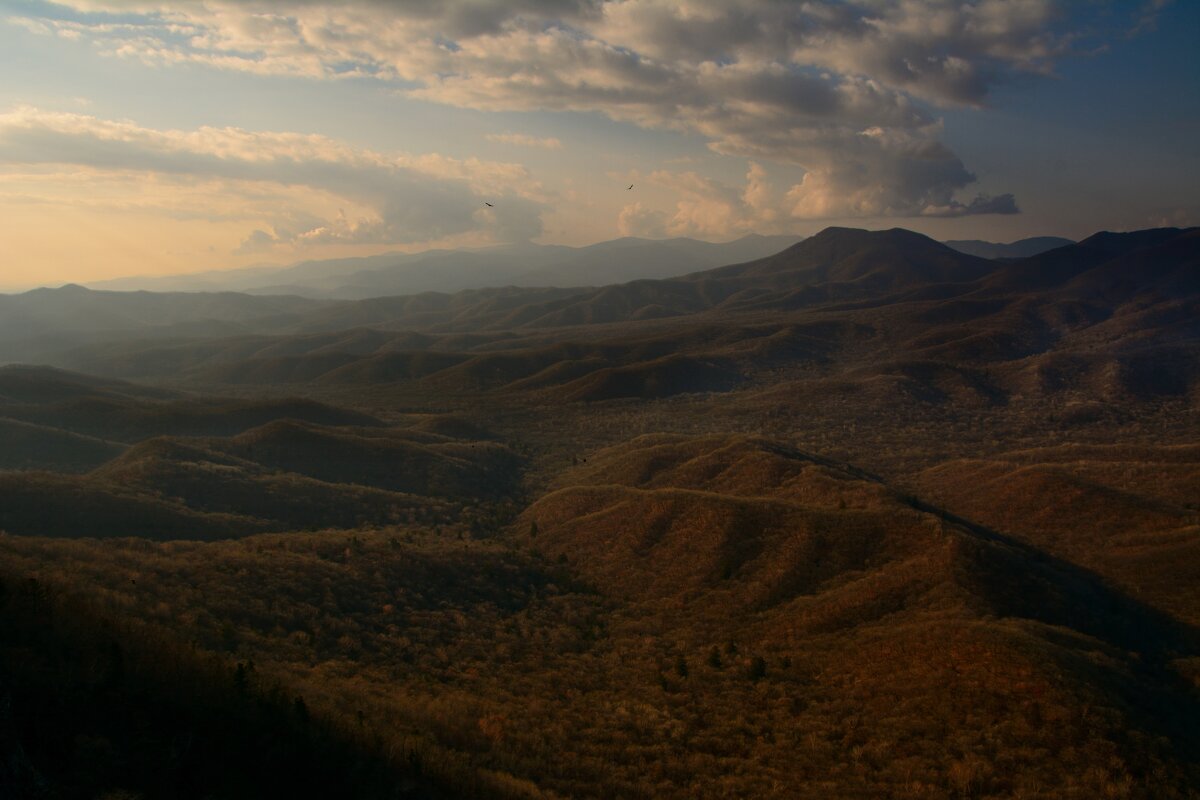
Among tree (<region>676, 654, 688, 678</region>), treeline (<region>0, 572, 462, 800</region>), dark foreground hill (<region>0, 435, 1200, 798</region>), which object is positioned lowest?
tree (<region>676, 654, 688, 678</region>)

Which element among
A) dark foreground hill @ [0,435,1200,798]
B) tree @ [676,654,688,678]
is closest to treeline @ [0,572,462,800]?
dark foreground hill @ [0,435,1200,798]

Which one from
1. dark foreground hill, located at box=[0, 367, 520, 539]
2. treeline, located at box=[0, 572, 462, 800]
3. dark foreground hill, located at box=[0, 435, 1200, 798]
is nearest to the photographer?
treeline, located at box=[0, 572, 462, 800]

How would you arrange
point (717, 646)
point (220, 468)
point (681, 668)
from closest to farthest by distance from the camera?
point (681, 668), point (717, 646), point (220, 468)

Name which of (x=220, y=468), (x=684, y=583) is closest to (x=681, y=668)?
(x=684, y=583)

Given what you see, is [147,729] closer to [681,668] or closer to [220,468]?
[681,668]

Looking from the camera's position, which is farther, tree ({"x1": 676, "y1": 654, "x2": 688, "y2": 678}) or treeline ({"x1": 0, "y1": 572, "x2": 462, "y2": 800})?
tree ({"x1": 676, "y1": 654, "x2": 688, "y2": 678})

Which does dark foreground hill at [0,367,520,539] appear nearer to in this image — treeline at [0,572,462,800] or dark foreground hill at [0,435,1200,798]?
dark foreground hill at [0,435,1200,798]

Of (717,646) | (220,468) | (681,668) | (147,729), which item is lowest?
(717,646)

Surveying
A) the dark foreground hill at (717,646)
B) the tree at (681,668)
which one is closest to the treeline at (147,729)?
the dark foreground hill at (717,646)

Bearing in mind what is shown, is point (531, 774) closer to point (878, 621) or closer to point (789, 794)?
point (789, 794)

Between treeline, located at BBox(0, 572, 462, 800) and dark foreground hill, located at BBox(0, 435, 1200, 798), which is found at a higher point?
treeline, located at BBox(0, 572, 462, 800)

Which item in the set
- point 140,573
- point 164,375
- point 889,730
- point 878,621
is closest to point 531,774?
point 889,730

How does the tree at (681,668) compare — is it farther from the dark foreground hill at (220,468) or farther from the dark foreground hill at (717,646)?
the dark foreground hill at (220,468)
